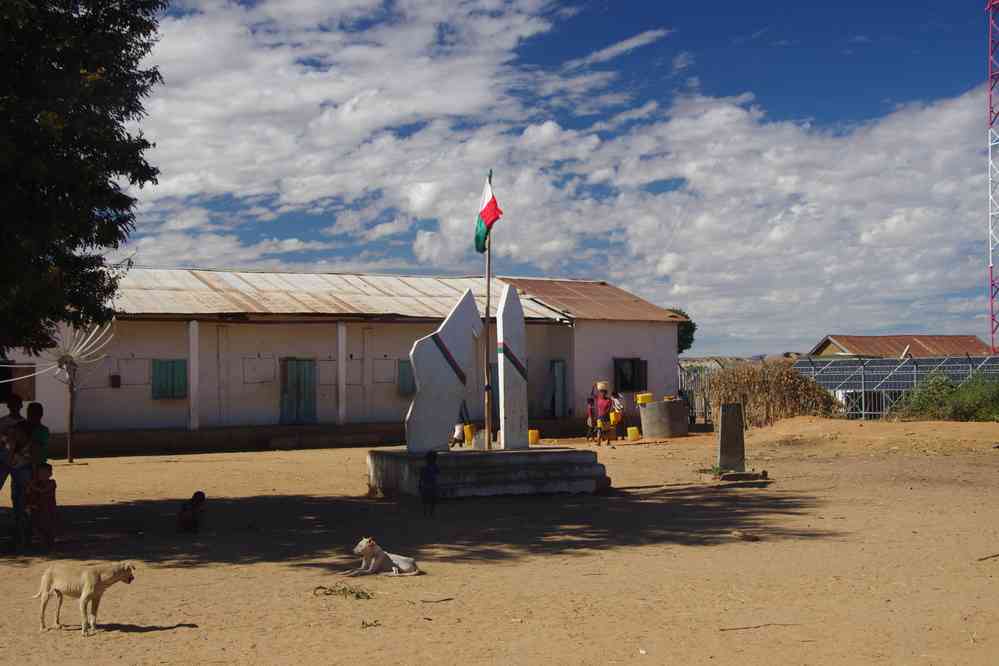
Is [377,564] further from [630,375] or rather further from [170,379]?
[630,375]

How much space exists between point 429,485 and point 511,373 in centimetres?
370

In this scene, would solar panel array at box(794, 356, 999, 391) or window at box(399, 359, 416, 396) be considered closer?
window at box(399, 359, 416, 396)

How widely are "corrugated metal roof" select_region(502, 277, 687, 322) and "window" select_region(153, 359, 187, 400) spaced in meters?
10.9

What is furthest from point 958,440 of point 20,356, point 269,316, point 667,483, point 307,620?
point 20,356

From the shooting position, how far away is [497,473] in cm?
1454

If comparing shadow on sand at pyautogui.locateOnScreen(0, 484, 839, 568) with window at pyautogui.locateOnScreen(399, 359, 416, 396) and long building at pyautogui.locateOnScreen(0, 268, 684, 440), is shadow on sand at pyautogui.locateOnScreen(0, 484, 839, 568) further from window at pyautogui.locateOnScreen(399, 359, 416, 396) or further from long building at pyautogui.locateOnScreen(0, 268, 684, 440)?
window at pyautogui.locateOnScreen(399, 359, 416, 396)

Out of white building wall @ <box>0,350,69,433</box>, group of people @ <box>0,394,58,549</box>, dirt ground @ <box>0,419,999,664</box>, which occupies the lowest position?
dirt ground @ <box>0,419,999,664</box>

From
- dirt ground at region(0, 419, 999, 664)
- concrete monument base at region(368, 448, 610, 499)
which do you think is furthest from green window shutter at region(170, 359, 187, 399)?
concrete monument base at region(368, 448, 610, 499)

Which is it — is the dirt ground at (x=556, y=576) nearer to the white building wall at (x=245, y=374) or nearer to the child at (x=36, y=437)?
the child at (x=36, y=437)

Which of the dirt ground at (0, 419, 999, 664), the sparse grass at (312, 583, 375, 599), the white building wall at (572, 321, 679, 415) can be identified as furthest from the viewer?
the white building wall at (572, 321, 679, 415)

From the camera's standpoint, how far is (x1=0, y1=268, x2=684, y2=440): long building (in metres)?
24.9

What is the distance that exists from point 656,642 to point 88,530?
7521mm

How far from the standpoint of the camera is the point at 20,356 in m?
23.2

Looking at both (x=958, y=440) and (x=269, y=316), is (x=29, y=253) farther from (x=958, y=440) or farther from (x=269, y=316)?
(x=958, y=440)
